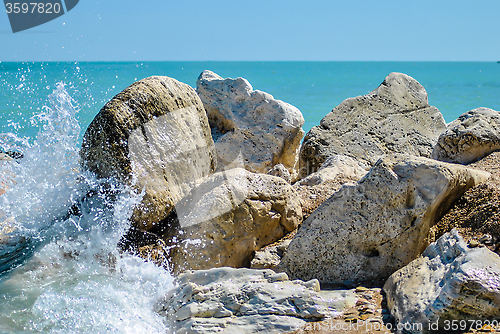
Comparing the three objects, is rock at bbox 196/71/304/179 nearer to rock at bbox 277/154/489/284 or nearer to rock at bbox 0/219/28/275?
rock at bbox 277/154/489/284

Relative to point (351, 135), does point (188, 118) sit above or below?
above

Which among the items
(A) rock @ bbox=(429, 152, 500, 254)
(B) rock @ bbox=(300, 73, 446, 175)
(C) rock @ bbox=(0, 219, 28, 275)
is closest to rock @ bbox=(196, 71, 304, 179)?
(B) rock @ bbox=(300, 73, 446, 175)

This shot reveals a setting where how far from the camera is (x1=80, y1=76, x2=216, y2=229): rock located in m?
3.54

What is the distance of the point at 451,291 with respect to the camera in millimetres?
2402

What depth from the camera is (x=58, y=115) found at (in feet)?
13.4

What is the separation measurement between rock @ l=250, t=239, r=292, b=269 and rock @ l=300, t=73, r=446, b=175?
2.64m

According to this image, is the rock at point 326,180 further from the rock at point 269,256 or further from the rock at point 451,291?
the rock at point 451,291

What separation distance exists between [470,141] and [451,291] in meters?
2.81

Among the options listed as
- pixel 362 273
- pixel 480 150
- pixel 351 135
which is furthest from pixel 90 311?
pixel 351 135

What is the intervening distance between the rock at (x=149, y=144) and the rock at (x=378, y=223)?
3.90ft

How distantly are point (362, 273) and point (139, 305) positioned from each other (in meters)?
1.61


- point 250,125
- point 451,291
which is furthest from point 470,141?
point 250,125

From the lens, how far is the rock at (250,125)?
6309 millimetres

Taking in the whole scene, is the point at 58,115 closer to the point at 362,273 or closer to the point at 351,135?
the point at 362,273
